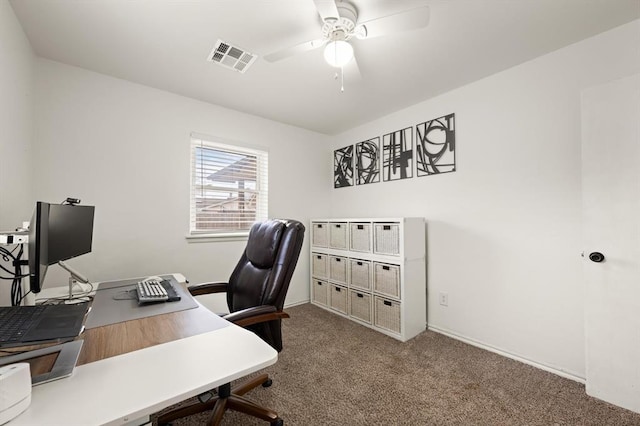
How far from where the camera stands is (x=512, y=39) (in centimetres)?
186

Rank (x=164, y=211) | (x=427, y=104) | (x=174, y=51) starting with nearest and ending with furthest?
1. (x=174, y=51)
2. (x=164, y=211)
3. (x=427, y=104)

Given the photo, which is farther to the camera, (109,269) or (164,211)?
(164,211)

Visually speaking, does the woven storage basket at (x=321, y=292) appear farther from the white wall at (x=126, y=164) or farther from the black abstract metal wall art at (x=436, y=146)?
the black abstract metal wall art at (x=436, y=146)

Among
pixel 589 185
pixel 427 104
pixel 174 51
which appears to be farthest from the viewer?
pixel 427 104

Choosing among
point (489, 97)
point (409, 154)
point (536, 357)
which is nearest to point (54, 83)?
point (409, 154)

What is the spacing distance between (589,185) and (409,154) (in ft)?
4.90

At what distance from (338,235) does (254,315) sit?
6.44 ft

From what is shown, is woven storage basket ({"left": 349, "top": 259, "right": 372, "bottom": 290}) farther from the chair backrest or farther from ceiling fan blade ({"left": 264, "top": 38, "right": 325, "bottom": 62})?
ceiling fan blade ({"left": 264, "top": 38, "right": 325, "bottom": 62})

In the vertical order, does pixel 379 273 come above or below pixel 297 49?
below

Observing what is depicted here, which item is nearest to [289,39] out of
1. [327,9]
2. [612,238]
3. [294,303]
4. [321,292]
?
[327,9]

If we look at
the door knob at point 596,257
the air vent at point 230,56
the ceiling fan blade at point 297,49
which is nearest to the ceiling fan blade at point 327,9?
the ceiling fan blade at point 297,49

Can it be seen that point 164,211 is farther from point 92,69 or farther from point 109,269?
point 92,69

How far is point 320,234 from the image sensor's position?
11.5 feet

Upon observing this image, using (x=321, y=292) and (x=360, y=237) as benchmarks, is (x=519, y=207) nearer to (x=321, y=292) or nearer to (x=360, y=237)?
(x=360, y=237)
